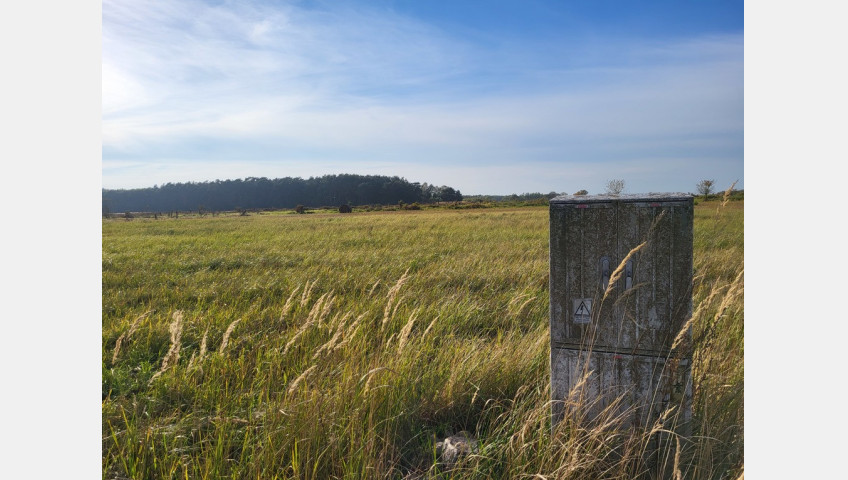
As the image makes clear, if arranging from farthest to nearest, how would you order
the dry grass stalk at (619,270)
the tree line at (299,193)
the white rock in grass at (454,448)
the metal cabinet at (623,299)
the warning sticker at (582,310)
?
the tree line at (299,193)
the white rock in grass at (454,448)
the warning sticker at (582,310)
the metal cabinet at (623,299)
the dry grass stalk at (619,270)

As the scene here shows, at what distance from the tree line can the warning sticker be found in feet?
21.3

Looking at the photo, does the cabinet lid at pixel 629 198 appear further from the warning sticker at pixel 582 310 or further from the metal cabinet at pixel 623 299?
the warning sticker at pixel 582 310

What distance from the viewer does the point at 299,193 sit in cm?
1113

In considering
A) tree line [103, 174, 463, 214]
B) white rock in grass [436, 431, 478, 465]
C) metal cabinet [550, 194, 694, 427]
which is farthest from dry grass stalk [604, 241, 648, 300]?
tree line [103, 174, 463, 214]

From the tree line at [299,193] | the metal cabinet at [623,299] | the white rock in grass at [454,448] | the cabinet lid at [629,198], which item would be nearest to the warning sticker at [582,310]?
the metal cabinet at [623,299]

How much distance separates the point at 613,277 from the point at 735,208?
6.94 feet

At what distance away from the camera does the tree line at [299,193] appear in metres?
8.84

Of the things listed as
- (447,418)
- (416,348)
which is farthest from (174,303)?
(447,418)

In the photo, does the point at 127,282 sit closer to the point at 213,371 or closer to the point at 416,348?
the point at 213,371

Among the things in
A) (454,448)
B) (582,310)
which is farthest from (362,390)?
(582,310)

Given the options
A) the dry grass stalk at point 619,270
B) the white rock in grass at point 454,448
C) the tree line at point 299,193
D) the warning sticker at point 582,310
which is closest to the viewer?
the dry grass stalk at point 619,270

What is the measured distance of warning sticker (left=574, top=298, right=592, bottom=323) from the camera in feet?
7.81

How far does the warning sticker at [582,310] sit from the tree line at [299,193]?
6494mm

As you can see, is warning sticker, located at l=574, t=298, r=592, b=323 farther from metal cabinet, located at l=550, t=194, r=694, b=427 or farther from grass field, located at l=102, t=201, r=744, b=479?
grass field, located at l=102, t=201, r=744, b=479
